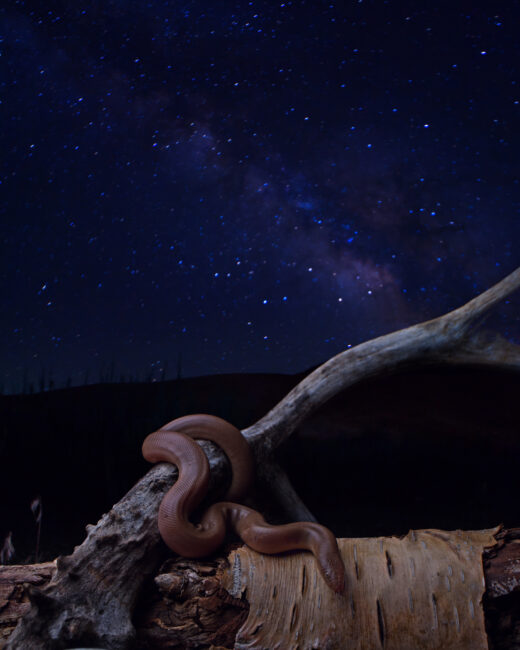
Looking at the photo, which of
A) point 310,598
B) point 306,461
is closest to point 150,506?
point 310,598

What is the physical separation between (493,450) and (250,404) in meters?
3.82

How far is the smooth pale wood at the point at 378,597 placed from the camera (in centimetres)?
215

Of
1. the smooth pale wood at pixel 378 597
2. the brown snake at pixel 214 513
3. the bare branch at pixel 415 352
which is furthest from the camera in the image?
the bare branch at pixel 415 352

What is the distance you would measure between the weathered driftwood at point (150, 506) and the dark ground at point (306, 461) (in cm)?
35

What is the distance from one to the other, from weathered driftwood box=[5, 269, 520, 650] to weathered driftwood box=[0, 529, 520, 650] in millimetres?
179

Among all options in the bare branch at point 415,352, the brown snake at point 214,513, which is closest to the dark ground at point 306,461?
the bare branch at point 415,352

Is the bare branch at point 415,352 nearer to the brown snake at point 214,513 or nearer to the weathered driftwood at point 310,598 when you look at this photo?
the brown snake at point 214,513

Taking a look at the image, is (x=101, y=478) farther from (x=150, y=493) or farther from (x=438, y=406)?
(x=438, y=406)

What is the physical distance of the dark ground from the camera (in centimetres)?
479

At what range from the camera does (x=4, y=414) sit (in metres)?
5.45

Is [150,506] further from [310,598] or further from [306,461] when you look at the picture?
[306,461]

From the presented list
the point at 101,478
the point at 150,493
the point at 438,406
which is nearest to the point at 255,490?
the point at 150,493

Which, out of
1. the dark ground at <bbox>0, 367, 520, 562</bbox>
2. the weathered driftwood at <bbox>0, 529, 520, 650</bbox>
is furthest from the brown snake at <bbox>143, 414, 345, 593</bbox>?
the dark ground at <bbox>0, 367, 520, 562</bbox>

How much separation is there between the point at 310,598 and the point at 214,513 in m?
0.98
